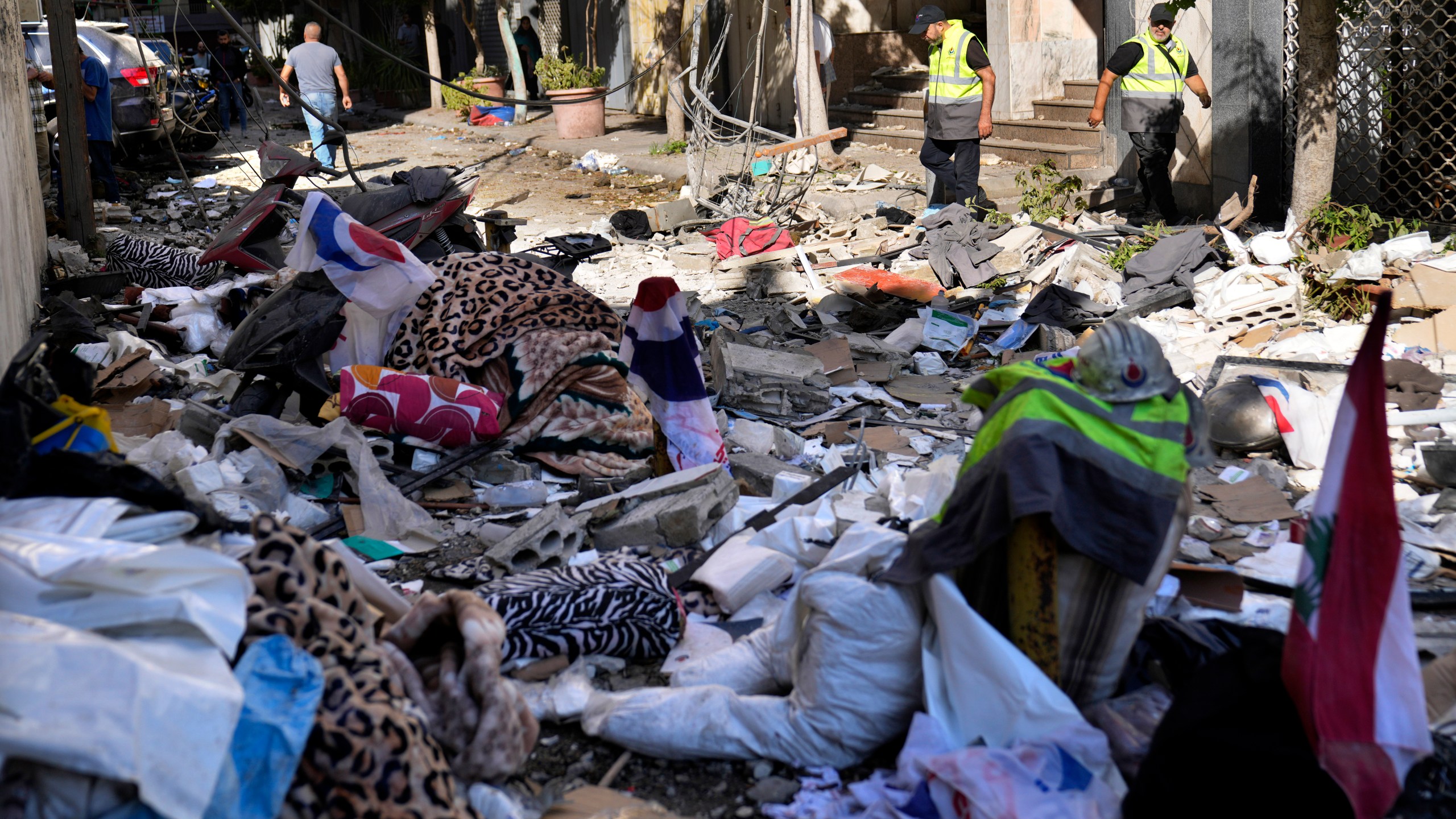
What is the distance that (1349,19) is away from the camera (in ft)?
24.2

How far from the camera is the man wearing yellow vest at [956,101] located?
29.5ft

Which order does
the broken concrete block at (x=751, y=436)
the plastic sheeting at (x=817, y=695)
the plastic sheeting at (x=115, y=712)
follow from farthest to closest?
the broken concrete block at (x=751, y=436) < the plastic sheeting at (x=817, y=695) < the plastic sheeting at (x=115, y=712)

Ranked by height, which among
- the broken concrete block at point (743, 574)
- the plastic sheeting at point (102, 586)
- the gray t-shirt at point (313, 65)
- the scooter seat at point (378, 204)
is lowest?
the broken concrete block at point (743, 574)

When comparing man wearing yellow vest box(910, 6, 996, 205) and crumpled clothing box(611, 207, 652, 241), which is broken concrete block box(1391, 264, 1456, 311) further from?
crumpled clothing box(611, 207, 652, 241)

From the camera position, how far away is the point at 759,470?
456cm

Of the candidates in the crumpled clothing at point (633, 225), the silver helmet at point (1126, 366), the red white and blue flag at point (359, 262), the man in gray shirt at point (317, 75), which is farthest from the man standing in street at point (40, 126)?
the silver helmet at point (1126, 366)

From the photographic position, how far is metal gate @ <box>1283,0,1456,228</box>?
6.98m

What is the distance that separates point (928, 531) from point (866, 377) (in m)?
3.52

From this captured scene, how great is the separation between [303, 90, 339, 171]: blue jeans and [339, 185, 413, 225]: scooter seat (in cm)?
683

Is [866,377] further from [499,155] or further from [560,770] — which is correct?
[499,155]

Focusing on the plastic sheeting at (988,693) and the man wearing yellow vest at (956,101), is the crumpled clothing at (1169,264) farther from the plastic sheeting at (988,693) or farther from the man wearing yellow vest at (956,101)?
the plastic sheeting at (988,693)

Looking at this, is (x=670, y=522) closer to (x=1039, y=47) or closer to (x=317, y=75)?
(x=1039, y=47)

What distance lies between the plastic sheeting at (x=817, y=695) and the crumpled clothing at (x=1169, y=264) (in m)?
4.95

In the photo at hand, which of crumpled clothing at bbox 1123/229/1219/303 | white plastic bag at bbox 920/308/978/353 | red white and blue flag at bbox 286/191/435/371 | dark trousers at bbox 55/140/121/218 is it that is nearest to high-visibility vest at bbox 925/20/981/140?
crumpled clothing at bbox 1123/229/1219/303
